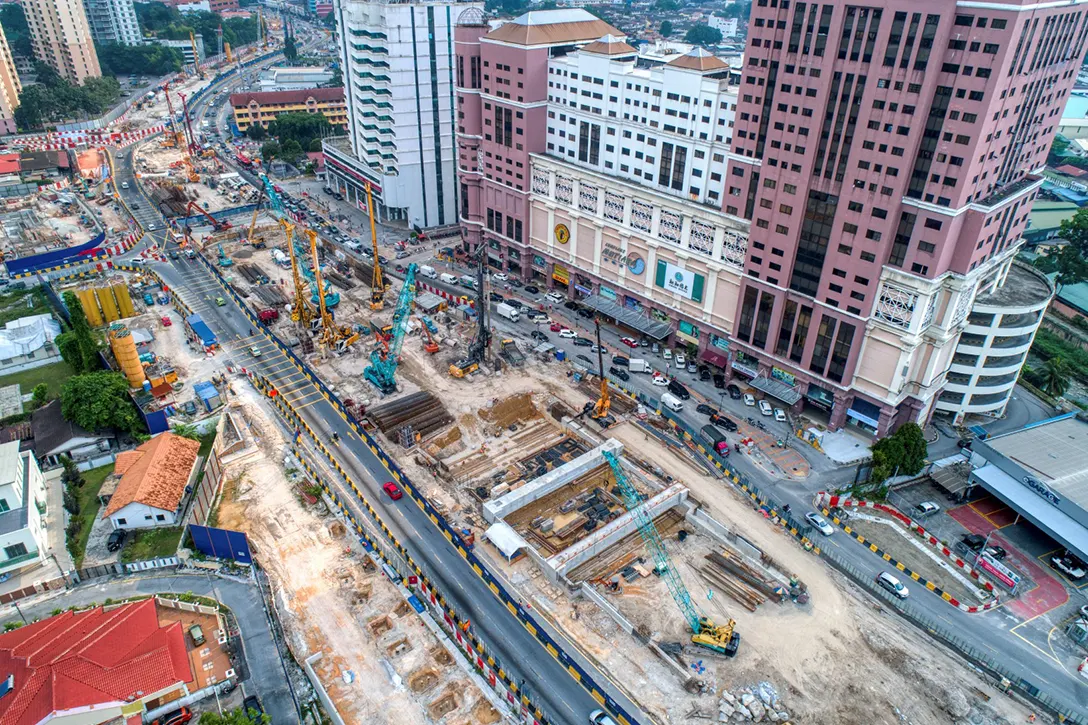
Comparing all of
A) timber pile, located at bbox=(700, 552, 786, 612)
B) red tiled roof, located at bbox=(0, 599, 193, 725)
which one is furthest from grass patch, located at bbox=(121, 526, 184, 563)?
timber pile, located at bbox=(700, 552, 786, 612)

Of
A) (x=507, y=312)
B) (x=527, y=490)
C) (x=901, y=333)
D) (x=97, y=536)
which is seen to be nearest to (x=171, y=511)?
(x=97, y=536)

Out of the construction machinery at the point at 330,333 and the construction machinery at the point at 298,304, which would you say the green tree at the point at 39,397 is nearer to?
the construction machinery at the point at 298,304

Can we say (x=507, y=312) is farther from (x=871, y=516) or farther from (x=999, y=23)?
(x=999, y=23)

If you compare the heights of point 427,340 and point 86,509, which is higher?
point 427,340

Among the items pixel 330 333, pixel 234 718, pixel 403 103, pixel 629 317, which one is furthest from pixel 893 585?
pixel 403 103

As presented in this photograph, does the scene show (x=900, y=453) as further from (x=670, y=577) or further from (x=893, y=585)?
(x=670, y=577)

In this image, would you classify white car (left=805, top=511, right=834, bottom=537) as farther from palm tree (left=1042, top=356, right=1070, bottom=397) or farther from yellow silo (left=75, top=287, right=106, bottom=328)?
yellow silo (left=75, top=287, right=106, bottom=328)

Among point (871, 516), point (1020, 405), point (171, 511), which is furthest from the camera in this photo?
point (1020, 405)
